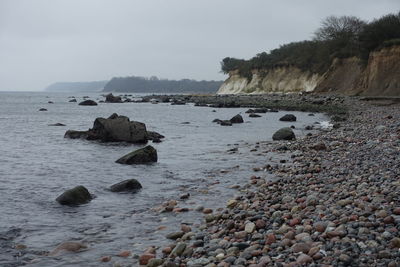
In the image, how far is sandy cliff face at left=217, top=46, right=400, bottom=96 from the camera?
2011 inches

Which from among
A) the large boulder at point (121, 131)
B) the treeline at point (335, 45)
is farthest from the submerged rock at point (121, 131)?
the treeline at point (335, 45)

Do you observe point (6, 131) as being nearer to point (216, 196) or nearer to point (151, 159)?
point (151, 159)

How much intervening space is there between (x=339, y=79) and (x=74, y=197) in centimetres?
6679

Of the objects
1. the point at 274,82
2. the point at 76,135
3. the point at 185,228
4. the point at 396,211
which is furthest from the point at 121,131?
the point at 274,82

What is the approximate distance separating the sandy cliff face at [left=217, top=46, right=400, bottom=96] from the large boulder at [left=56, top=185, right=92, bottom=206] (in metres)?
45.0

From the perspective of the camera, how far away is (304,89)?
286 feet

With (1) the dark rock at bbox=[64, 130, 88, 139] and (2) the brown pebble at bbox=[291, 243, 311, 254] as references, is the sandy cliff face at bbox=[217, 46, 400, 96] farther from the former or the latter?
(2) the brown pebble at bbox=[291, 243, 311, 254]

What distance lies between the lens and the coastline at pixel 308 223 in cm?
559

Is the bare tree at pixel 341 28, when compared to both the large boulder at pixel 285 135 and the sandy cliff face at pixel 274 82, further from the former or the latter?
the large boulder at pixel 285 135

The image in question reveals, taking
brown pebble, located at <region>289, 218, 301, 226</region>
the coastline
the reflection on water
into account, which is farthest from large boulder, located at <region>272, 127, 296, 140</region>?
brown pebble, located at <region>289, 218, 301, 226</region>

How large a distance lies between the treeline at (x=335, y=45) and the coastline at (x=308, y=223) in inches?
1857

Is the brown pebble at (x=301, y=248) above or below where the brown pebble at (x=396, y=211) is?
below

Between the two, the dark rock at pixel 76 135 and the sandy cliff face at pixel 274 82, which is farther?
the sandy cliff face at pixel 274 82

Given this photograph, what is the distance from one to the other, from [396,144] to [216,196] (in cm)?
750
